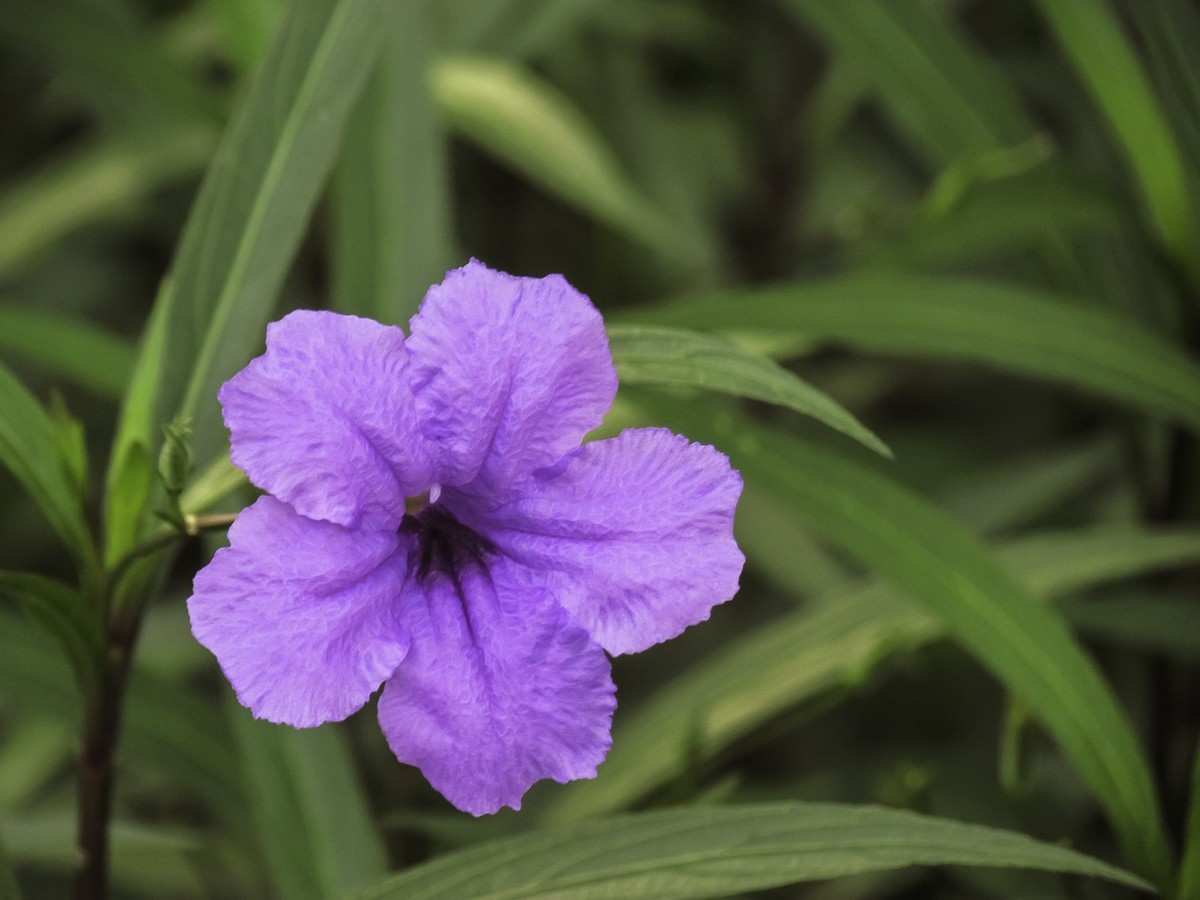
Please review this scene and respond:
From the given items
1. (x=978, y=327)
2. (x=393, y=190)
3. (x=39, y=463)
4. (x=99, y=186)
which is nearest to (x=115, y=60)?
(x=99, y=186)

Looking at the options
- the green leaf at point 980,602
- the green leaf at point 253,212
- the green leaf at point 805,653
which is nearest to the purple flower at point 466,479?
the green leaf at point 253,212

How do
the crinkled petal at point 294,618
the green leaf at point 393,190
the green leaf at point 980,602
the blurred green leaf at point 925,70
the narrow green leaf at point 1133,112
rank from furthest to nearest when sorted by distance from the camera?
the blurred green leaf at point 925,70 < the narrow green leaf at point 1133,112 < the green leaf at point 393,190 < the green leaf at point 980,602 < the crinkled petal at point 294,618

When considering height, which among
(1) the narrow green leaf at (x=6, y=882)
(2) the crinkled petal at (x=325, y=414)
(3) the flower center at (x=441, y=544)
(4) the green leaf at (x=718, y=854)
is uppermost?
(2) the crinkled petal at (x=325, y=414)

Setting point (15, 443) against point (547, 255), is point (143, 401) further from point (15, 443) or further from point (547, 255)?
point (547, 255)

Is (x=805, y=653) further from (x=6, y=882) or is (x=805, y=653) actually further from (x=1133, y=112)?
(x=6, y=882)

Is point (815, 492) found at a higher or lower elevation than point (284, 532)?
lower

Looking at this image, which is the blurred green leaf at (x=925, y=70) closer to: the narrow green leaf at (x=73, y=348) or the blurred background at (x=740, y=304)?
the blurred background at (x=740, y=304)

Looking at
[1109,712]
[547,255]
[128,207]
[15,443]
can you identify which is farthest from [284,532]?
[547,255]

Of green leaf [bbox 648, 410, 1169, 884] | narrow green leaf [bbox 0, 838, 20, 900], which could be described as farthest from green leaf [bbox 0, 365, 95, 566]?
green leaf [bbox 648, 410, 1169, 884]
